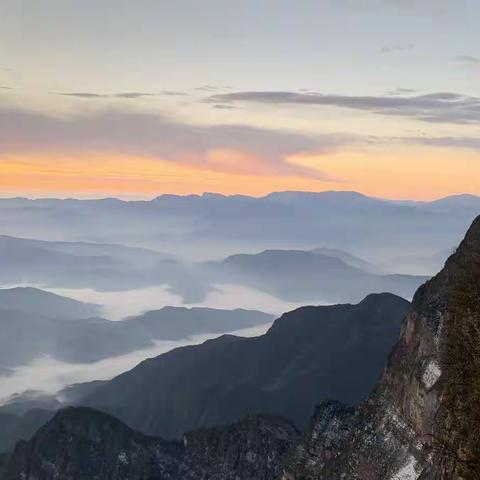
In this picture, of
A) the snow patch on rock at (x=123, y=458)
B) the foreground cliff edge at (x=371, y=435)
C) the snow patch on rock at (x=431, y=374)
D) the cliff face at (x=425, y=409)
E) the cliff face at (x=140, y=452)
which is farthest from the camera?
the snow patch on rock at (x=123, y=458)

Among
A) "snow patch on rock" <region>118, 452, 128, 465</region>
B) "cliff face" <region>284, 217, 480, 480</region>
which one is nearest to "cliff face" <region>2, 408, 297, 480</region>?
"snow patch on rock" <region>118, 452, 128, 465</region>

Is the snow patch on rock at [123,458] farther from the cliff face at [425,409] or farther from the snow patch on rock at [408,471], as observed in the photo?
the snow patch on rock at [408,471]

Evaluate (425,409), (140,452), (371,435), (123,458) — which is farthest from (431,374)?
(123,458)

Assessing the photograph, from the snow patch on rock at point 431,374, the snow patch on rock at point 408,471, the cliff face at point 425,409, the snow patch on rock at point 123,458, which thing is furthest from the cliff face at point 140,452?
the snow patch on rock at point 431,374

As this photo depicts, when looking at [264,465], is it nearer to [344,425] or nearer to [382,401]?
[344,425]

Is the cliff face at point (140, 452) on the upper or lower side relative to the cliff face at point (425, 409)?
lower
